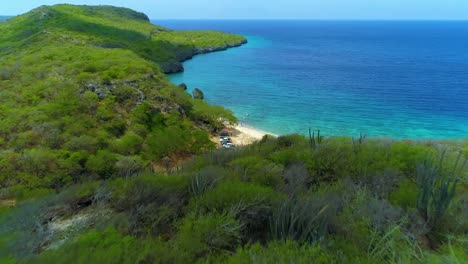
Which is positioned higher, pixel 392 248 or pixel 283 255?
pixel 283 255

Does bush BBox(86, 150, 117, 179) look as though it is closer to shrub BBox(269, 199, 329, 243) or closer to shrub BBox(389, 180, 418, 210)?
shrub BBox(269, 199, 329, 243)

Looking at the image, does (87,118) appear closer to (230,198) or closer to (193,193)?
(193,193)

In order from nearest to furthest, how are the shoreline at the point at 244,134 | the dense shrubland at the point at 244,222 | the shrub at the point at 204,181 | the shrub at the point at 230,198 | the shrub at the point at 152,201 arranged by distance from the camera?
the dense shrubland at the point at 244,222 < the shrub at the point at 152,201 < the shrub at the point at 230,198 < the shrub at the point at 204,181 < the shoreline at the point at 244,134

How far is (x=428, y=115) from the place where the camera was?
46.1 meters

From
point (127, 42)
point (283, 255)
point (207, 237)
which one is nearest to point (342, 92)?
point (207, 237)

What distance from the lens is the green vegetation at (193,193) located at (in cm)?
847

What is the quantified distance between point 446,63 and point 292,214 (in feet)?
327

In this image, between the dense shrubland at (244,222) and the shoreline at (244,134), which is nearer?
the dense shrubland at (244,222)

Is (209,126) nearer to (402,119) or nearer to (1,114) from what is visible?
(1,114)

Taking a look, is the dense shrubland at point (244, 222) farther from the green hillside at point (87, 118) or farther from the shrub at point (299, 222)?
the green hillside at point (87, 118)

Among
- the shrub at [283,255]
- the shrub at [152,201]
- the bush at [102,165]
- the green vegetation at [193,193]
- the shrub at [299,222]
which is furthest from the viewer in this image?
the bush at [102,165]

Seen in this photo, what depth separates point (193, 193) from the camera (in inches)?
479

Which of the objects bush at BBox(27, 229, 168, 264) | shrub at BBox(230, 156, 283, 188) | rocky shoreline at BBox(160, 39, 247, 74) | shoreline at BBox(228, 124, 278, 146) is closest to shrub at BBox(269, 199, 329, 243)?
bush at BBox(27, 229, 168, 264)

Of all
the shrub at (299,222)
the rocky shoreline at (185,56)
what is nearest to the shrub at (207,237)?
the shrub at (299,222)
